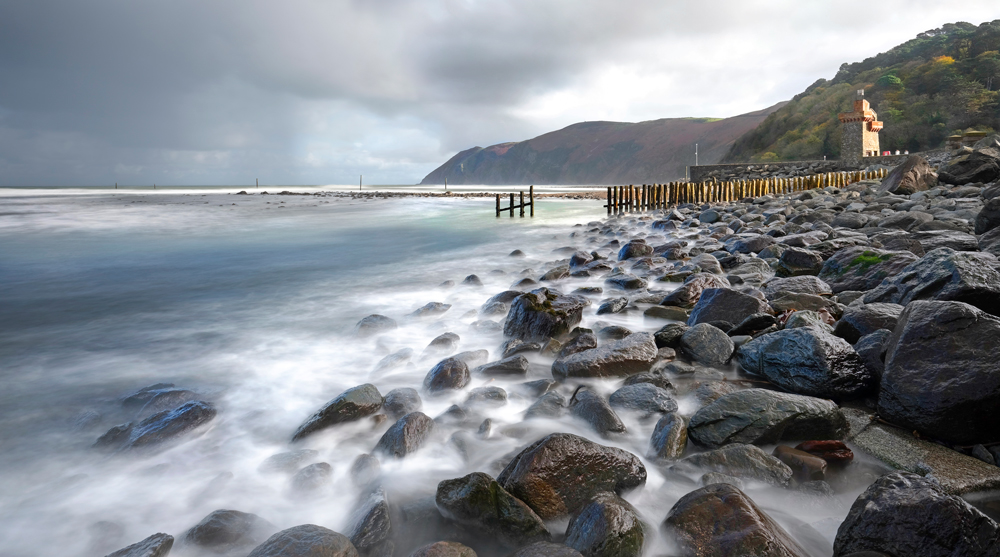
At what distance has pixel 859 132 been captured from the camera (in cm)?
3888

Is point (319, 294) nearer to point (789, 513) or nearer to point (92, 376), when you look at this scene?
point (92, 376)

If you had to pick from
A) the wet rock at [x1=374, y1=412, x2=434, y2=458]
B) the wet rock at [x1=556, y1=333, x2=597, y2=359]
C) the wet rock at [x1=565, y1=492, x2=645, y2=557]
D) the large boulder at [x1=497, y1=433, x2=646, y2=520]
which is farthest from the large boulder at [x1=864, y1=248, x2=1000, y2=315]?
the wet rock at [x1=374, y1=412, x2=434, y2=458]

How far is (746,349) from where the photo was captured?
340cm

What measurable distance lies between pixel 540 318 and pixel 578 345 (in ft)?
1.95

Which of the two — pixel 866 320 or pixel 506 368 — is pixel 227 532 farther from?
pixel 866 320

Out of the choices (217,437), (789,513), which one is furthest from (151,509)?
(789,513)

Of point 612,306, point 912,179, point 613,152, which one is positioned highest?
point 613,152

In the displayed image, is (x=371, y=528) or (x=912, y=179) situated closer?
(x=371, y=528)

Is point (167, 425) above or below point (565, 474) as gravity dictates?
below

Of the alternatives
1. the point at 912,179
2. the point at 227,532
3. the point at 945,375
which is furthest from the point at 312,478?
the point at 912,179

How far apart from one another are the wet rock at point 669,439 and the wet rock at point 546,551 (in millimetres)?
960

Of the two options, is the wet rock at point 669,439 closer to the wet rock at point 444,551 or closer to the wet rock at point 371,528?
the wet rock at point 444,551

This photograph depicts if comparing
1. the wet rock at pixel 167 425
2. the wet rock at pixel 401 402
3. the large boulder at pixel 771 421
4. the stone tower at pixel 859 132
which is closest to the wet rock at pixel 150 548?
the wet rock at pixel 167 425

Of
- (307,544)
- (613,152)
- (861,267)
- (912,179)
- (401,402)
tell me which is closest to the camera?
(307,544)
